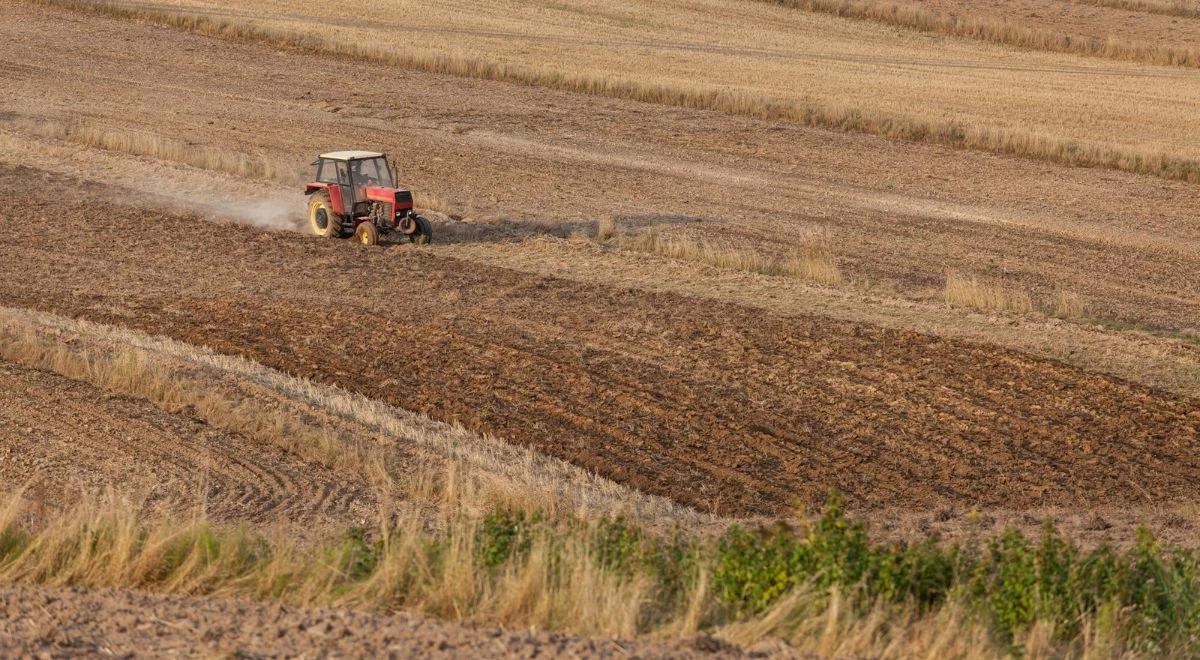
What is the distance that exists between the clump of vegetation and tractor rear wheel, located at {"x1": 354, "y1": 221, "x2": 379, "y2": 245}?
1395 centimetres

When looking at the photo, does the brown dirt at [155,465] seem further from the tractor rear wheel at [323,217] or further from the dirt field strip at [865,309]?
the tractor rear wheel at [323,217]

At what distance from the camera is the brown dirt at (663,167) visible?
952 inches

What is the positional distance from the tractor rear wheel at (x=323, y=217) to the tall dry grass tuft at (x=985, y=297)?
922cm

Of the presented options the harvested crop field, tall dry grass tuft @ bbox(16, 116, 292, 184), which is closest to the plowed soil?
the harvested crop field

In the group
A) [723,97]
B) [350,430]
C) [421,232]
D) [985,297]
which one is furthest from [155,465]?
[723,97]

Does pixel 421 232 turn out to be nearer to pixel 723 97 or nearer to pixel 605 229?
pixel 605 229

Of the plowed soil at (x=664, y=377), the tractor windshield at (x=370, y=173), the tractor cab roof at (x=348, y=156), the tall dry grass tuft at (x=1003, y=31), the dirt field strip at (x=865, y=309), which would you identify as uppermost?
the tall dry grass tuft at (x=1003, y=31)

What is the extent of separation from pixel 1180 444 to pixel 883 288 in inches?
273

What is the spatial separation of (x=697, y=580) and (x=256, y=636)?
2374 millimetres

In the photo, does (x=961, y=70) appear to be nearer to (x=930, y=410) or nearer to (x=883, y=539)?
(x=930, y=410)

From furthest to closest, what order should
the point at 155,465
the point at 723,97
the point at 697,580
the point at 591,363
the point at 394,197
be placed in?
1. the point at 723,97
2. the point at 394,197
3. the point at 591,363
4. the point at 155,465
5. the point at 697,580

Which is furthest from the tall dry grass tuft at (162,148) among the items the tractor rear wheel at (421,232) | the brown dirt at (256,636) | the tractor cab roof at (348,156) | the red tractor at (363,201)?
the brown dirt at (256,636)

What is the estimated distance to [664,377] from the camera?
1606 cm

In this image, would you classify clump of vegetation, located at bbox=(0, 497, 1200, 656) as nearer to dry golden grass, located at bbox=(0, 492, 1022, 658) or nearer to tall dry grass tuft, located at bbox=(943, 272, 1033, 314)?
dry golden grass, located at bbox=(0, 492, 1022, 658)
